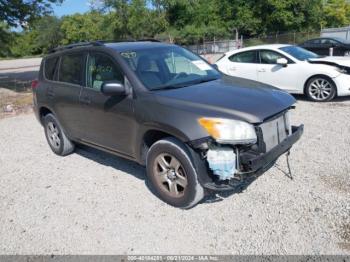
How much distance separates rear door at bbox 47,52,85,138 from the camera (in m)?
5.15

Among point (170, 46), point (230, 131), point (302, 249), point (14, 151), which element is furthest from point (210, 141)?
point (14, 151)

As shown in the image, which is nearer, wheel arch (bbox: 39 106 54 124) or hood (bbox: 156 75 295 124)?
hood (bbox: 156 75 295 124)

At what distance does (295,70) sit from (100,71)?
226 inches

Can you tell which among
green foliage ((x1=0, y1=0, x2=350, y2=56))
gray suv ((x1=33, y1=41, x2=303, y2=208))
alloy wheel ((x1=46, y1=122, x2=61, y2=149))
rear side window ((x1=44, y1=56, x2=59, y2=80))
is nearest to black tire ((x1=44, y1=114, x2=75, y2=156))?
alloy wheel ((x1=46, y1=122, x2=61, y2=149))

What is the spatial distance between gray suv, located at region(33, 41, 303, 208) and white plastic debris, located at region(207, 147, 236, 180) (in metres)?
0.01

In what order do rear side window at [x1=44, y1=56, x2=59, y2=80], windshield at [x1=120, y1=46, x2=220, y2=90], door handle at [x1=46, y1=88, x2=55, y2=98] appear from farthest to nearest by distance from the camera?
rear side window at [x1=44, y1=56, x2=59, y2=80] < door handle at [x1=46, y1=88, x2=55, y2=98] < windshield at [x1=120, y1=46, x2=220, y2=90]

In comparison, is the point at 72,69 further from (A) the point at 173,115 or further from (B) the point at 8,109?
(B) the point at 8,109

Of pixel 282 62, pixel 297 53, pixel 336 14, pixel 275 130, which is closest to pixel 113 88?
pixel 275 130

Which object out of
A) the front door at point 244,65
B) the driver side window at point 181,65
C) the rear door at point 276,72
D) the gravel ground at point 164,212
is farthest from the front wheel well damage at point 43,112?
the rear door at point 276,72

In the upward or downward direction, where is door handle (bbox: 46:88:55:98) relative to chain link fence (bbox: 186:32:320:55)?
downward

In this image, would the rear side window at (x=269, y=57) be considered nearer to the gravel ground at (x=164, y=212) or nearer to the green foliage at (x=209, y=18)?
the gravel ground at (x=164, y=212)

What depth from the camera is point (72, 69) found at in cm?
535

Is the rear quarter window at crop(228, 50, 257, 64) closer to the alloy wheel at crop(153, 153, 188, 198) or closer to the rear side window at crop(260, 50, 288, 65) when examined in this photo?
the rear side window at crop(260, 50, 288, 65)

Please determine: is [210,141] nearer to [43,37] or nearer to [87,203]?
[87,203]
